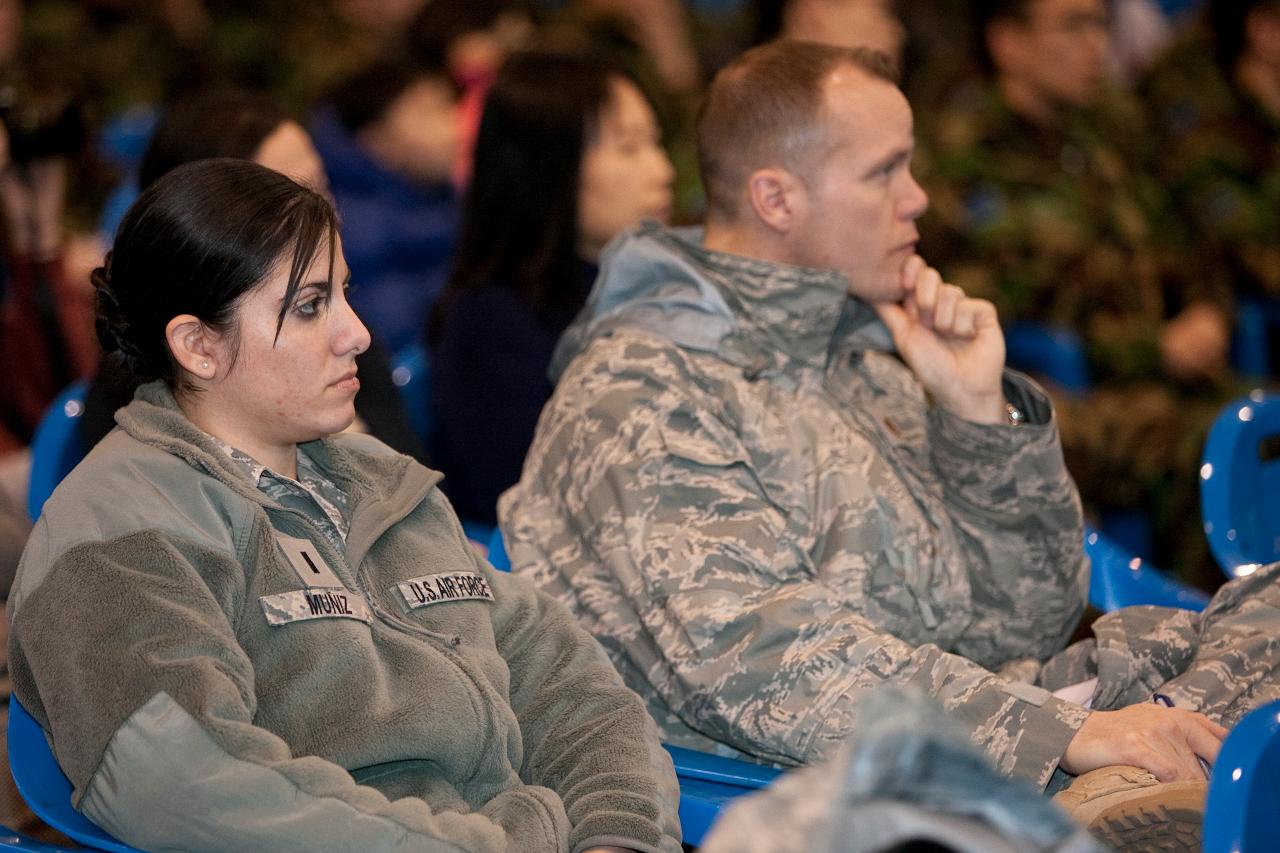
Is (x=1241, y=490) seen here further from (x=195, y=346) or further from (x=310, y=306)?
(x=195, y=346)

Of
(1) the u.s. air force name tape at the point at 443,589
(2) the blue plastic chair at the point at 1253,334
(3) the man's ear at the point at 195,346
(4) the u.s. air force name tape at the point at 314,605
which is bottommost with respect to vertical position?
(2) the blue plastic chair at the point at 1253,334

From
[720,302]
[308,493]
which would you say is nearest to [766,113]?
[720,302]

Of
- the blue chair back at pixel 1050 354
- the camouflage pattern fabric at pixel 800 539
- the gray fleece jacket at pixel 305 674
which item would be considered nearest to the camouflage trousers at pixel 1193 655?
the camouflage pattern fabric at pixel 800 539

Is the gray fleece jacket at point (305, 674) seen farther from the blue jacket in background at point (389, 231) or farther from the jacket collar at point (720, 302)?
the blue jacket in background at point (389, 231)

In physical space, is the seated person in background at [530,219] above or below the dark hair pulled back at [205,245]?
below

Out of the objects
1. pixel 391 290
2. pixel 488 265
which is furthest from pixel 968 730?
pixel 391 290

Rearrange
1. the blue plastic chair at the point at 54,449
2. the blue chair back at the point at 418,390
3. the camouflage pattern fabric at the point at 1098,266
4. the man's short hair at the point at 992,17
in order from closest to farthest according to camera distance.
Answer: the blue plastic chair at the point at 54,449
the blue chair back at the point at 418,390
the camouflage pattern fabric at the point at 1098,266
the man's short hair at the point at 992,17

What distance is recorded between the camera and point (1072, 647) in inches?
85.1

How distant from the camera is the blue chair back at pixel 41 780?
153 cm

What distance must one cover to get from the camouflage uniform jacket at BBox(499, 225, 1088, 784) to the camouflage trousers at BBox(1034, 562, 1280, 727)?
143 millimetres

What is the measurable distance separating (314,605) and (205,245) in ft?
1.29

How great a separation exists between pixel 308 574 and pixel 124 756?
0.28 meters

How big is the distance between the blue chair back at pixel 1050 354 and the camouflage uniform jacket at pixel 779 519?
59.1 inches

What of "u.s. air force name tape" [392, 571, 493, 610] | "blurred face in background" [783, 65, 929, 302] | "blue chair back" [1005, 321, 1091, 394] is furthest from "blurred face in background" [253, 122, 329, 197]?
"blue chair back" [1005, 321, 1091, 394]
